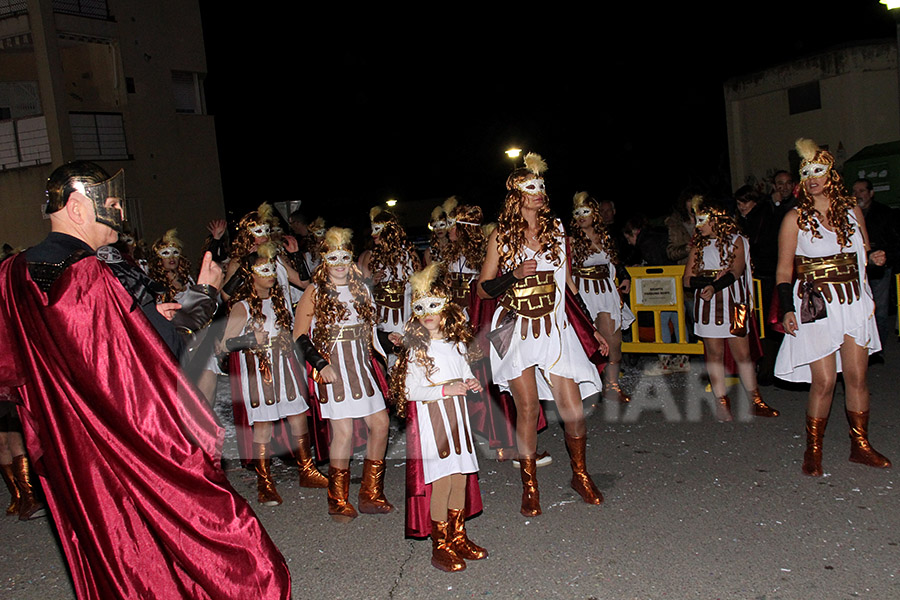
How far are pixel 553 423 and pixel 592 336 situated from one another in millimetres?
2383

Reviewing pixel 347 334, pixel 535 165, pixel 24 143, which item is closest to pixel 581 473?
pixel 347 334

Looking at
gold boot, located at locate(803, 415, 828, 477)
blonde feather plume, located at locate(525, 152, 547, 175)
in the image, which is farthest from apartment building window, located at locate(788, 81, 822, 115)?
blonde feather plume, located at locate(525, 152, 547, 175)

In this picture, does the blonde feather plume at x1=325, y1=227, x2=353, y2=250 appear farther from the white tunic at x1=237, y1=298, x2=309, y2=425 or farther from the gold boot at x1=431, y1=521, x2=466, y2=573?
the gold boot at x1=431, y1=521, x2=466, y2=573

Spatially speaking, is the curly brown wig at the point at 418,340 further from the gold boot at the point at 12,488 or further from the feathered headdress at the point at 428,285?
the gold boot at the point at 12,488

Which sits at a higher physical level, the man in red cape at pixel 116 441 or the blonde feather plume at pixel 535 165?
the blonde feather plume at pixel 535 165

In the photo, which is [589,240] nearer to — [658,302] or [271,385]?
[658,302]

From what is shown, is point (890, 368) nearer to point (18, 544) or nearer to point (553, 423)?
point (553, 423)

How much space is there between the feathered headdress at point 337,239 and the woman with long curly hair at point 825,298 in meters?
2.87

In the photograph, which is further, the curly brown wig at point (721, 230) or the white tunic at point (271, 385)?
the curly brown wig at point (721, 230)

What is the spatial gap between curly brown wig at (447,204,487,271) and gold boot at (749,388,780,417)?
2619 millimetres

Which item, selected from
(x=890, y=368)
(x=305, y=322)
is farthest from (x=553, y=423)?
(x=890, y=368)

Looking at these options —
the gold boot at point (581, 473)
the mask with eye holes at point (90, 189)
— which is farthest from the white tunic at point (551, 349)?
the mask with eye holes at point (90, 189)

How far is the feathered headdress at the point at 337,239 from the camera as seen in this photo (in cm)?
518

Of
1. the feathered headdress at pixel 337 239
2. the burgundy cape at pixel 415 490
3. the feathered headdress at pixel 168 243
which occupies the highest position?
the feathered headdress at pixel 168 243
